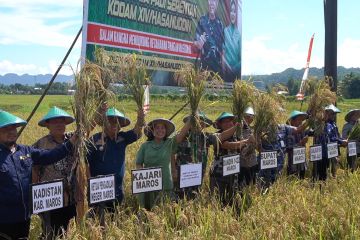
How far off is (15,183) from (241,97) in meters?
2.66

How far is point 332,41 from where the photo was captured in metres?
8.33

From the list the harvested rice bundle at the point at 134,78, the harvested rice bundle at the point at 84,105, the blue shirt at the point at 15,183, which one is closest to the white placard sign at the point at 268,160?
the harvested rice bundle at the point at 134,78

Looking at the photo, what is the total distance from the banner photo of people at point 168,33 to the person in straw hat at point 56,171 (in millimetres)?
787

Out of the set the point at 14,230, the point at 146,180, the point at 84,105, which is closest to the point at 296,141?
the point at 146,180

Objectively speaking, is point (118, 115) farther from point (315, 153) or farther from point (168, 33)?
point (315, 153)

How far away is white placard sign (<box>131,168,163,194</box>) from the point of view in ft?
13.9

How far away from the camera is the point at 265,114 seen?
17.6 feet

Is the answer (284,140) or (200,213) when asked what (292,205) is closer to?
(200,213)

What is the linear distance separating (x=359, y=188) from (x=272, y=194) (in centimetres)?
101

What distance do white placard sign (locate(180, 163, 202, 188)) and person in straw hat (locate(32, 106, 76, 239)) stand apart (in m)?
1.12

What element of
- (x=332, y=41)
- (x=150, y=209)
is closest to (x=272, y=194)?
(x=150, y=209)

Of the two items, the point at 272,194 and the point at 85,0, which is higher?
the point at 85,0

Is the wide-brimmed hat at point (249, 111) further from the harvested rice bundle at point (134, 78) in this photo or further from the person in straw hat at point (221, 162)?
the harvested rice bundle at point (134, 78)

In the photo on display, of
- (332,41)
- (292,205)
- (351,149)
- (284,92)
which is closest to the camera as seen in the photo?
(292,205)
